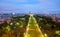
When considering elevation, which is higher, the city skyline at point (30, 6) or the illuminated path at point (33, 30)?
the city skyline at point (30, 6)

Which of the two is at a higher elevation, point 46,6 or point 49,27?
point 46,6

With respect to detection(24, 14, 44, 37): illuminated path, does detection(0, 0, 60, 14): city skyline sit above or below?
above

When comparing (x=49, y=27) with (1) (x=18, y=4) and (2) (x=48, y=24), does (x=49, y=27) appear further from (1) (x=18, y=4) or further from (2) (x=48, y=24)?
(1) (x=18, y=4)

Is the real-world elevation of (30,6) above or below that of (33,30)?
above

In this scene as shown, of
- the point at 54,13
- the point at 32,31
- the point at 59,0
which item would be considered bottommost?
the point at 32,31

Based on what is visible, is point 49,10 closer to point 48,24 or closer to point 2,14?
point 48,24

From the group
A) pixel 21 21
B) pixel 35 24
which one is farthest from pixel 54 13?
pixel 21 21
